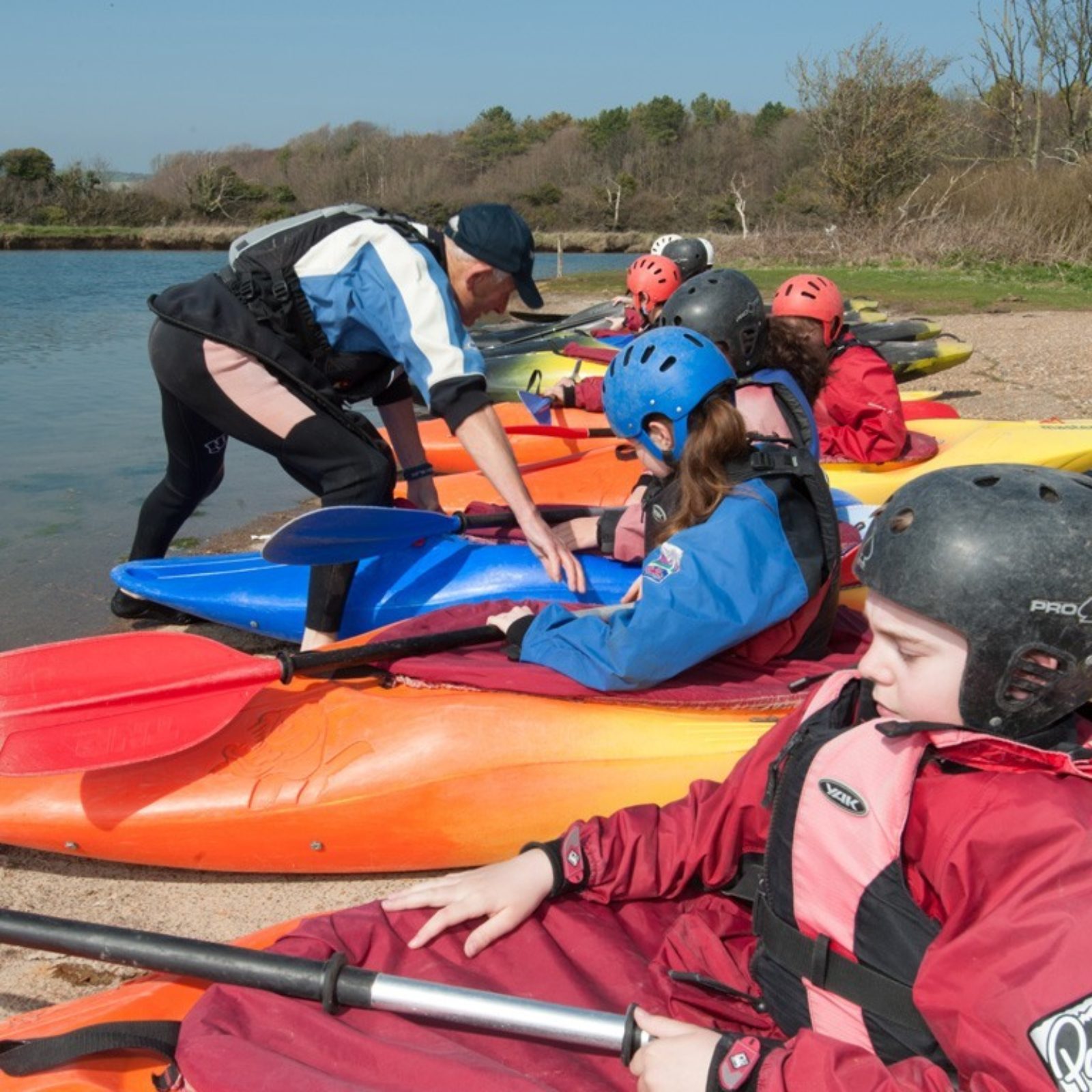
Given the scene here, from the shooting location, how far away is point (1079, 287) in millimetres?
19703

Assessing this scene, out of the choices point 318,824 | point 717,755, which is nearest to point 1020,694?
point 717,755

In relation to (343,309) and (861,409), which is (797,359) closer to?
(861,409)

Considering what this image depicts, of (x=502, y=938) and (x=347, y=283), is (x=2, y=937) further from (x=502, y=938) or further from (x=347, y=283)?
(x=347, y=283)

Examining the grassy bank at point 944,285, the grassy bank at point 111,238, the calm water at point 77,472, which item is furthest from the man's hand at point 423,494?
the grassy bank at point 111,238

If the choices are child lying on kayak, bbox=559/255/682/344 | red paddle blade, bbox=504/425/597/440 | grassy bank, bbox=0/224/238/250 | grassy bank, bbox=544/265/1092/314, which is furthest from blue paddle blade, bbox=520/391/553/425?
grassy bank, bbox=0/224/238/250

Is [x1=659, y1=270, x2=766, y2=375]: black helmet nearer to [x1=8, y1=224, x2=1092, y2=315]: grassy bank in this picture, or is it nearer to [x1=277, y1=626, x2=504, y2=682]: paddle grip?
[x1=277, y1=626, x2=504, y2=682]: paddle grip

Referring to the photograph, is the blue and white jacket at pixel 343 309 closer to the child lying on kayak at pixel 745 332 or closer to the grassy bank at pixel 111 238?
the child lying on kayak at pixel 745 332

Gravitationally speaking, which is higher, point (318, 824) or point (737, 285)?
point (737, 285)

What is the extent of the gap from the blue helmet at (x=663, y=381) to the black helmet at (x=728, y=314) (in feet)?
4.75

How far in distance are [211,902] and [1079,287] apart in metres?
19.8

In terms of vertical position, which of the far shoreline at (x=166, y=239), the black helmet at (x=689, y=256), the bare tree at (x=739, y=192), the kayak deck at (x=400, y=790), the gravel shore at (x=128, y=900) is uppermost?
the bare tree at (x=739, y=192)

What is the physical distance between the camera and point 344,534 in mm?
4078

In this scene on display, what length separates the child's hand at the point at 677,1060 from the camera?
1640 millimetres

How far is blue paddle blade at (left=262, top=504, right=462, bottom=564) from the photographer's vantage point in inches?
153
